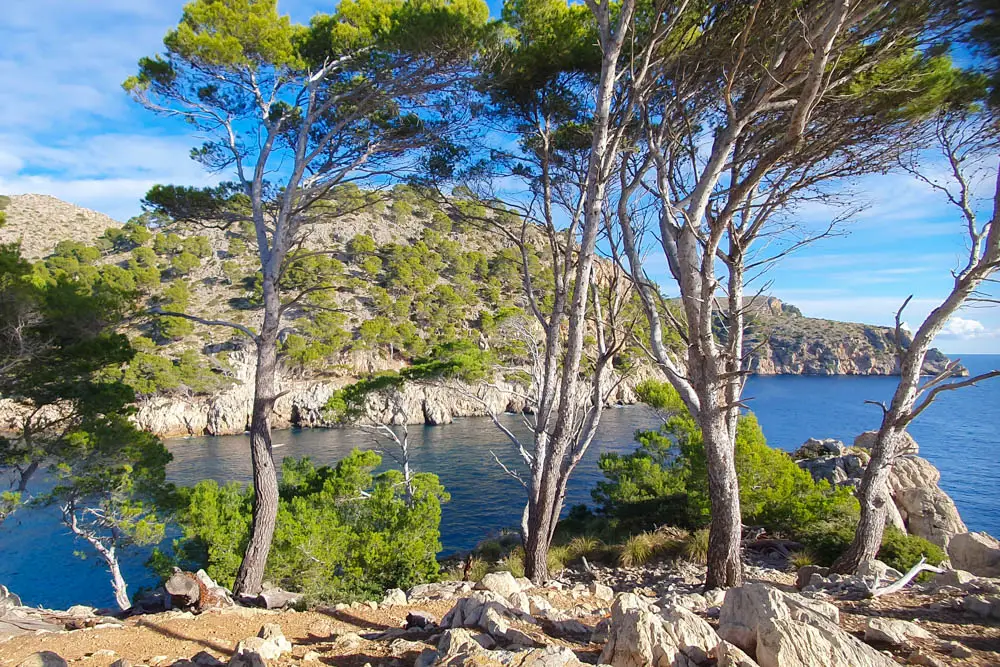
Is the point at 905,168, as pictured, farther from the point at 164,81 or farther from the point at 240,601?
the point at 164,81

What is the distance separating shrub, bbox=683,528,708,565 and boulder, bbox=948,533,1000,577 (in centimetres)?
288

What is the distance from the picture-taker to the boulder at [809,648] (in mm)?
2062

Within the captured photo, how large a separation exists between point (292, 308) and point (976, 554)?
26.6m

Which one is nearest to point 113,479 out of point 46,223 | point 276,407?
point 276,407

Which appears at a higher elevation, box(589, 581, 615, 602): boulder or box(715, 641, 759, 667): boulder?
box(715, 641, 759, 667): boulder

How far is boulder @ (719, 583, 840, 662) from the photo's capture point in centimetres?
231

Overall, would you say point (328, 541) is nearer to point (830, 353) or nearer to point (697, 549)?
point (697, 549)

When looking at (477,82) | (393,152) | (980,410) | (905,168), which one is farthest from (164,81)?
(980,410)

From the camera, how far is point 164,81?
22.0 feet

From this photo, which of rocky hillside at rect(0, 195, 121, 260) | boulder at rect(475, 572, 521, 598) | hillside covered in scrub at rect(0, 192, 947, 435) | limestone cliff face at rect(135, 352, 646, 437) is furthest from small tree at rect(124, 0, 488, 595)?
rocky hillside at rect(0, 195, 121, 260)

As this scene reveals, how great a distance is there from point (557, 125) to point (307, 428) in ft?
96.6

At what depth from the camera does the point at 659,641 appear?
2.21 meters

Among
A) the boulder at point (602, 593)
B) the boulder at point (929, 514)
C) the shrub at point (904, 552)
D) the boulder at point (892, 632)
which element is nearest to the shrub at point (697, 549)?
the shrub at point (904, 552)

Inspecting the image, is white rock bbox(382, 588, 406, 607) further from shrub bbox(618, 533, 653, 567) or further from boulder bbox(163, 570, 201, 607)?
shrub bbox(618, 533, 653, 567)
